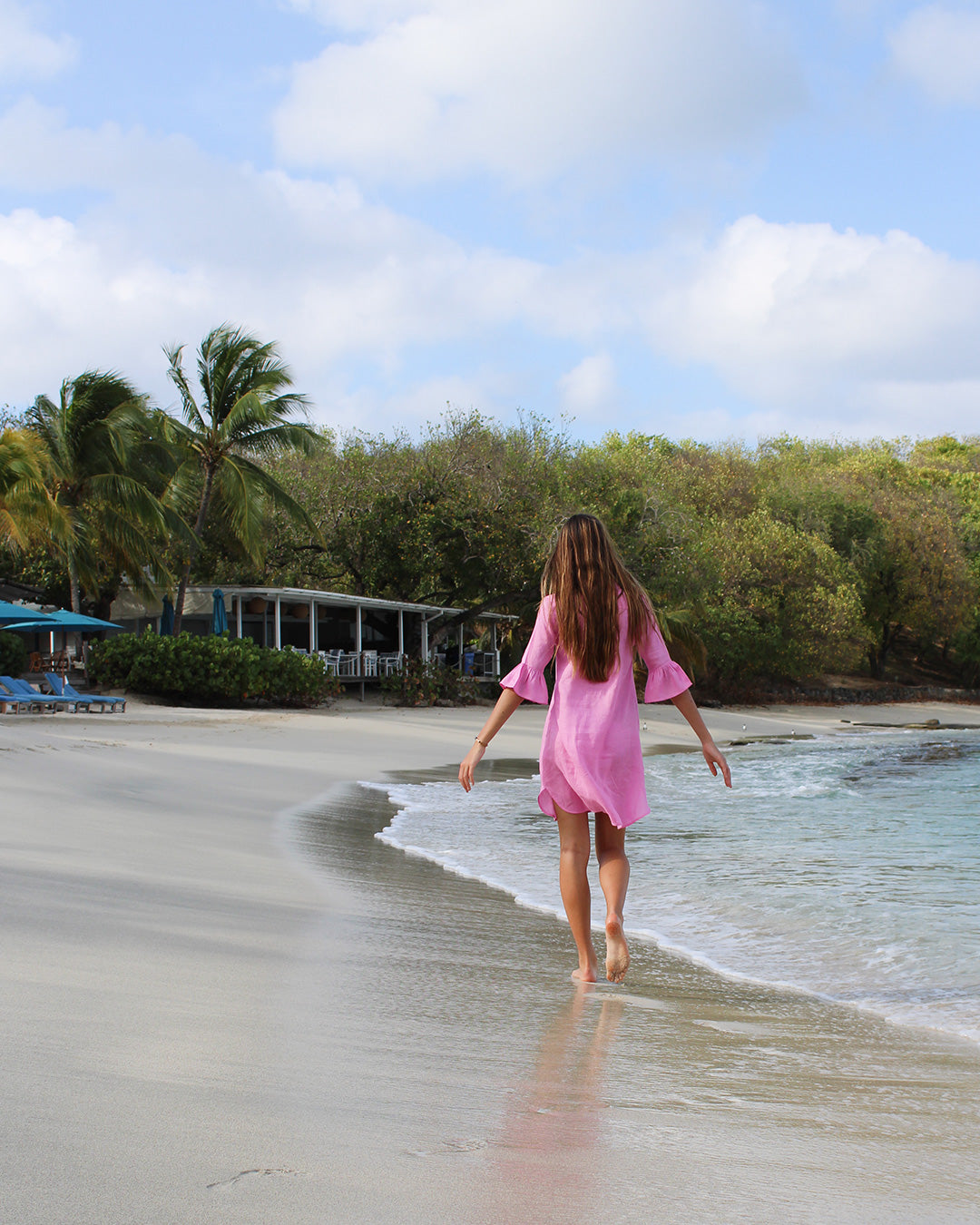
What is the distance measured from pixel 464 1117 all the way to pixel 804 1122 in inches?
30.9

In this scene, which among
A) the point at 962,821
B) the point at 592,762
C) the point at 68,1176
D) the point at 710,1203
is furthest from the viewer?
the point at 962,821

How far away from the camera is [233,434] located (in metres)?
24.2

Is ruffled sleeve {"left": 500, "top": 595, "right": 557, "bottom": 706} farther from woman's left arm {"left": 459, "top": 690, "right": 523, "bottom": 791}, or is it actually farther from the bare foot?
the bare foot

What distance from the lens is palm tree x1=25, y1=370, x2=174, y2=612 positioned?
872 inches

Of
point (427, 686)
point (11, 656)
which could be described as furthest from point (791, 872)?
point (427, 686)

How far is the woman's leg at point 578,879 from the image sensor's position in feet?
11.8

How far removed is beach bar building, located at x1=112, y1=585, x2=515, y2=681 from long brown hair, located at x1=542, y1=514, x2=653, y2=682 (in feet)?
67.6

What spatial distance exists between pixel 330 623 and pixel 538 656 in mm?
25186

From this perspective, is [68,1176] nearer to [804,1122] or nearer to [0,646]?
[804,1122]

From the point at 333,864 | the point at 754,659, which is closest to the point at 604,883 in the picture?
the point at 333,864

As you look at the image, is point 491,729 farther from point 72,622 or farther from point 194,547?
point 194,547

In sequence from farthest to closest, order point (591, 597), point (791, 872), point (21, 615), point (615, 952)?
point (21, 615) → point (791, 872) → point (591, 597) → point (615, 952)

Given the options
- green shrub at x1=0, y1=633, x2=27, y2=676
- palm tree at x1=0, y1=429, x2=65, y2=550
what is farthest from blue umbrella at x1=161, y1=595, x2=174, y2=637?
palm tree at x1=0, y1=429, x2=65, y2=550

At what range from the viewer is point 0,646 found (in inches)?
868
